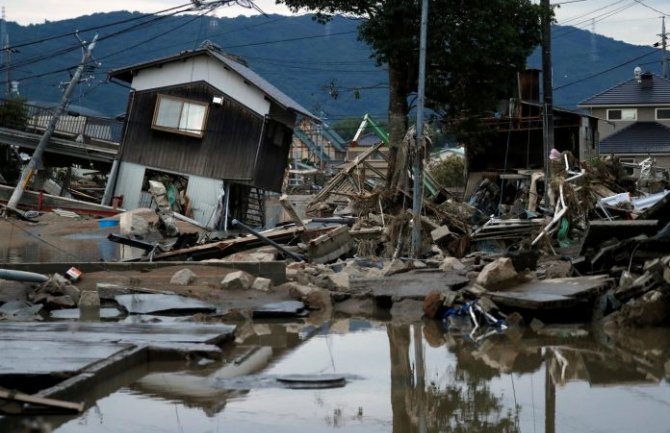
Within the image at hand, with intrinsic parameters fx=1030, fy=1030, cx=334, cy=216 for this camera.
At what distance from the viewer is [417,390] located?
35.0 ft

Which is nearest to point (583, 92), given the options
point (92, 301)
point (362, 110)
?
point (362, 110)

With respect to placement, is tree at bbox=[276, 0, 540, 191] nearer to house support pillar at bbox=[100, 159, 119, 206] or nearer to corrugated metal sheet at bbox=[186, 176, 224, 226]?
corrugated metal sheet at bbox=[186, 176, 224, 226]

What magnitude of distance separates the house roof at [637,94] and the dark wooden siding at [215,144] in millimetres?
28297

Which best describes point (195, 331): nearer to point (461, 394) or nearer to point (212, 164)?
point (461, 394)

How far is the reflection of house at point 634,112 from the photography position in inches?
2255

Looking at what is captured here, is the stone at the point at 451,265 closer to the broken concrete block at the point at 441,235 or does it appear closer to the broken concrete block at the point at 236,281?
the broken concrete block at the point at 441,235

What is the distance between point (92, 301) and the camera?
16.8 meters

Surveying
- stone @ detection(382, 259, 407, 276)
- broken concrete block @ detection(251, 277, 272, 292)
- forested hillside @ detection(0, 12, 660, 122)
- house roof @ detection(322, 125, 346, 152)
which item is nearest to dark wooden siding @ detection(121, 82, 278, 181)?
stone @ detection(382, 259, 407, 276)

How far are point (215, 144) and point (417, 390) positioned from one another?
25.9m

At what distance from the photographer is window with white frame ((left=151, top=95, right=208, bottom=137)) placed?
35750 millimetres

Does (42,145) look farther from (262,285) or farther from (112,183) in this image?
(262,285)

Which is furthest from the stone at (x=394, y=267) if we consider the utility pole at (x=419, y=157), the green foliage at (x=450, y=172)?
the green foliage at (x=450, y=172)

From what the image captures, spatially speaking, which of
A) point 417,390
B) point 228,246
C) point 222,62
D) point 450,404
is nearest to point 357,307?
point 228,246

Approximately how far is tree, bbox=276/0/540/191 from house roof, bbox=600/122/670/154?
23.4m
